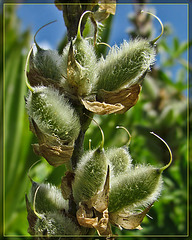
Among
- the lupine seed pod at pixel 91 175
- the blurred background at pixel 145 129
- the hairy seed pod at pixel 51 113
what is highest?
the hairy seed pod at pixel 51 113

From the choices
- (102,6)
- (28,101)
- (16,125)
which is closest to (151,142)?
(16,125)

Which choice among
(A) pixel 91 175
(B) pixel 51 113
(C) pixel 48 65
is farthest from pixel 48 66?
(A) pixel 91 175

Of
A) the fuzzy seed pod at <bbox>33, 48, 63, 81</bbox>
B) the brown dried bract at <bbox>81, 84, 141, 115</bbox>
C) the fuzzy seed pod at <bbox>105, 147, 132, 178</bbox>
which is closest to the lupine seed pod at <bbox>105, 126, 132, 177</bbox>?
the fuzzy seed pod at <bbox>105, 147, 132, 178</bbox>

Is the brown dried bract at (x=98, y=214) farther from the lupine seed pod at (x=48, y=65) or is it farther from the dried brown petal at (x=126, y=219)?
the lupine seed pod at (x=48, y=65)

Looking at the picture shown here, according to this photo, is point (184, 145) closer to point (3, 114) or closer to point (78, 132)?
point (3, 114)

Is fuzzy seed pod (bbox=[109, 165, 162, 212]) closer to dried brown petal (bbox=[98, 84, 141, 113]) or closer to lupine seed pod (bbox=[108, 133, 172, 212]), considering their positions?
lupine seed pod (bbox=[108, 133, 172, 212])

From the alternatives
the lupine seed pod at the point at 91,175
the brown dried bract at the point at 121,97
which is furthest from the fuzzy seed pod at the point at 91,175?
the brown dried bract at the point at 121,97
